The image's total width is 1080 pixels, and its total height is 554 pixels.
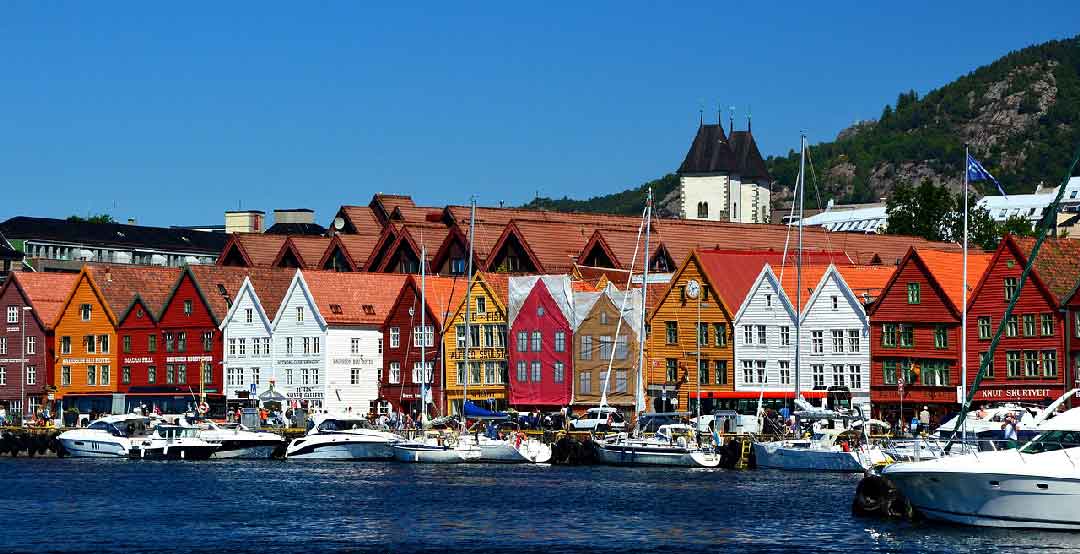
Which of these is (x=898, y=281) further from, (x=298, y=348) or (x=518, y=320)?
(x=298, y=348)

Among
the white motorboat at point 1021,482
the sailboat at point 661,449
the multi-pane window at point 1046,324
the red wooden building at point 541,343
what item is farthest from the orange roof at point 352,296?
the white motorboat at point 1021,482

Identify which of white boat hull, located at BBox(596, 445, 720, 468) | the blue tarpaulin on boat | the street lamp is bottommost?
white boat hull, located at BBox(596, 445, 720, 468)

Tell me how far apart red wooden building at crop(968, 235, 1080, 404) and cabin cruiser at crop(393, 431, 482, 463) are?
29.5 m

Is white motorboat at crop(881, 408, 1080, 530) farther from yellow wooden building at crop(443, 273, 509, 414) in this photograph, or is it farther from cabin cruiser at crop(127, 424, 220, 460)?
yellow wooden building at crop(443, 273, 509, 414)

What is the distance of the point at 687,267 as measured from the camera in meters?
127

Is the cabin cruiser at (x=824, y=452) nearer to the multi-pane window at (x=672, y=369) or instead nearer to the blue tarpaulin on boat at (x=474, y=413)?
Result: the multi-pane window at (x=672, y=369)

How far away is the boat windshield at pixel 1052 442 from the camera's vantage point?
59.4 m

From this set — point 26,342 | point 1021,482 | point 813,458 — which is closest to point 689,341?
point 813,458

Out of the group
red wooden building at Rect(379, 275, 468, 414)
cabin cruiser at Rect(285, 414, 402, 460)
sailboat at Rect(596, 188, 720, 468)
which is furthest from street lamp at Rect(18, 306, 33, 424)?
sailboat at Rect(596, 188, 720, 468)

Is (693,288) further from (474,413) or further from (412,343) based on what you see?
(412,343)

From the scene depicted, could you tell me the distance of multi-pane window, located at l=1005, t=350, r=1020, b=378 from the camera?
111562 millimetres

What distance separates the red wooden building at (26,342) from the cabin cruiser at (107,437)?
34.3 meters

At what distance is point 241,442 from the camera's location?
113 m

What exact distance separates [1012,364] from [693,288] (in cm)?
2257
